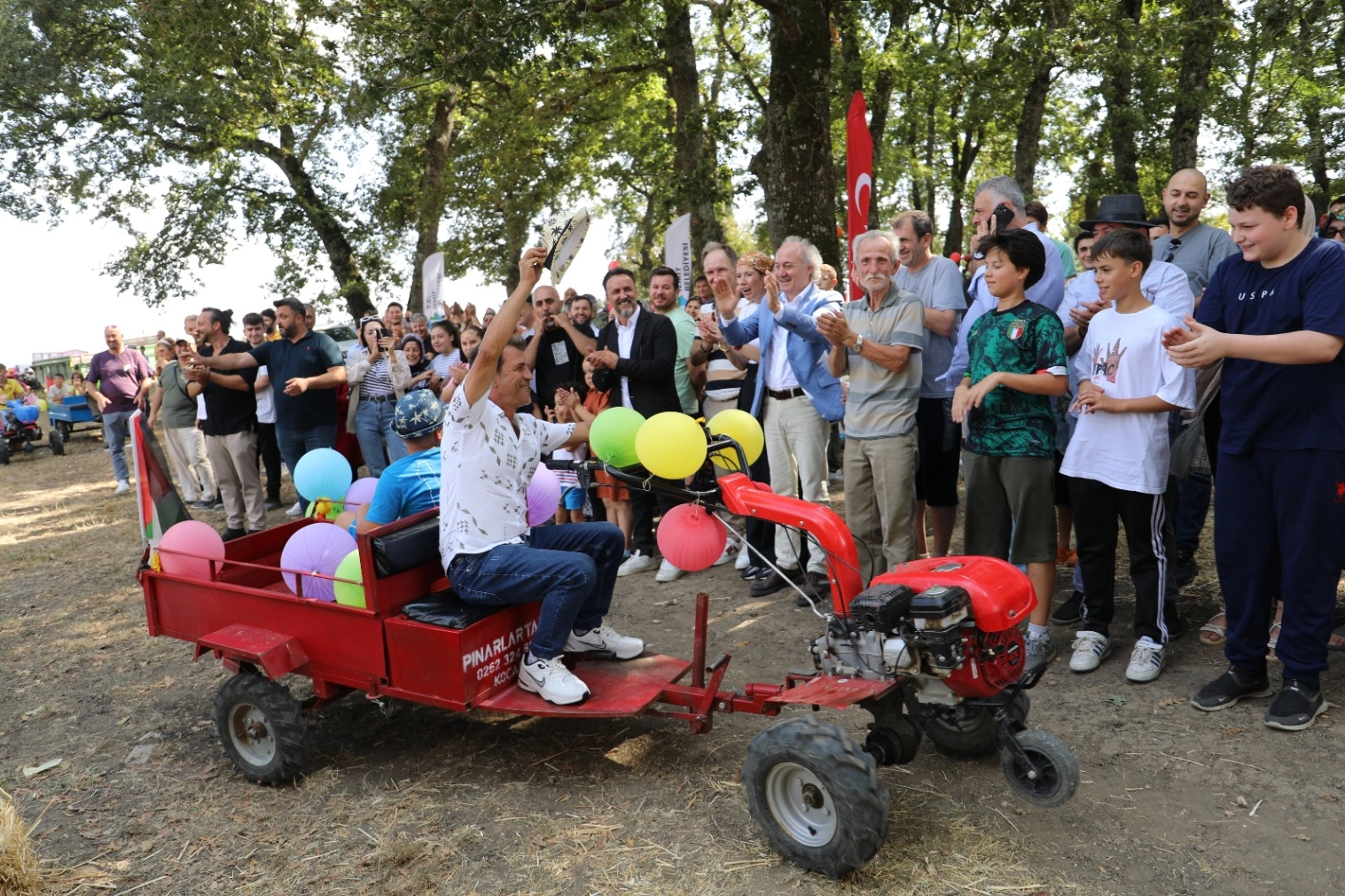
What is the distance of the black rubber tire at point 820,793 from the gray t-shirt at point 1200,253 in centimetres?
360

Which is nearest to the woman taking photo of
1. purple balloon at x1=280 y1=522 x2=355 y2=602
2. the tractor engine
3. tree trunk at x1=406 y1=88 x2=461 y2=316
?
purple balloon at x1=280 y1=522 x2=355 y2=602

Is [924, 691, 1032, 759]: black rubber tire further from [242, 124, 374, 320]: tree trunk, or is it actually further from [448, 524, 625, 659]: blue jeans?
[242, 124, 374, 320]: tree trunk

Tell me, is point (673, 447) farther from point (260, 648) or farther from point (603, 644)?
point (260, 648)

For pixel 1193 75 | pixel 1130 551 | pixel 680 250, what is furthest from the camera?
pixel 1193 75

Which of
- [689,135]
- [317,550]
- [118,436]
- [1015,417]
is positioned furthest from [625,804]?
[689,135]

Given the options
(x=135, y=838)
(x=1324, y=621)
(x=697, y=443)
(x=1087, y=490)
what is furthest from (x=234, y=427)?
(x=1324, y=621)

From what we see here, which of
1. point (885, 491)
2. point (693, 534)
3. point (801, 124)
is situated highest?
point (801, 124)

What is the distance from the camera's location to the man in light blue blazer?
5707 mm

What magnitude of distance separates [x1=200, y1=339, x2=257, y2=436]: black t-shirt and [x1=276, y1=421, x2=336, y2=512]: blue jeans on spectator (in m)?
0.43

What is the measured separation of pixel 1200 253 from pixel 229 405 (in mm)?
8117

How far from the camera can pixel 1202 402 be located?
444 cm

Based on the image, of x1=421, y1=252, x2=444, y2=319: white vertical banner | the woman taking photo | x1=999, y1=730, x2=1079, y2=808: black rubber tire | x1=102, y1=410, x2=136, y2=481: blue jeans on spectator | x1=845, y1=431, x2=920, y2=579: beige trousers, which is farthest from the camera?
x1=102, y1=410, x2=136, y2=481: blue jeans on spectator

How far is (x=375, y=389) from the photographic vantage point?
9305 millimetres

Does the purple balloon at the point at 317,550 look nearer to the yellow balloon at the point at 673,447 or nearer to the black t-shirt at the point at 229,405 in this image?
the yellow balloon at the point at 673,447
